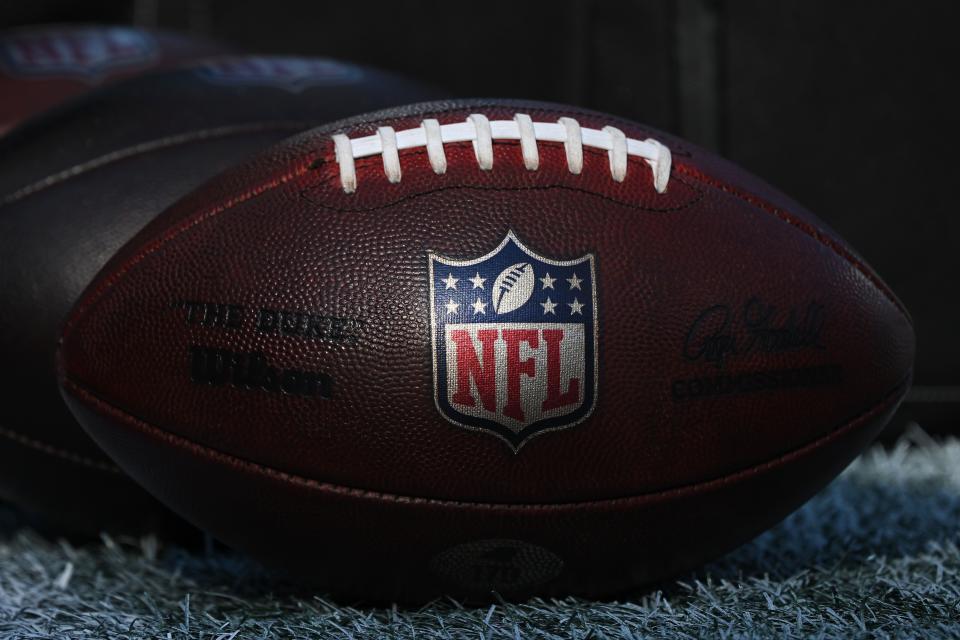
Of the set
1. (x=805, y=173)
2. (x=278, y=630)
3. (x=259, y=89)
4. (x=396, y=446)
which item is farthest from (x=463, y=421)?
(x=805, y=173)

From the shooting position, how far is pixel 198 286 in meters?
0.94

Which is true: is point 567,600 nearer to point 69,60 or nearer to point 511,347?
point 511,347

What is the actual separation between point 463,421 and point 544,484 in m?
0.09

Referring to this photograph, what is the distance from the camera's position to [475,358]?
2.89 ft

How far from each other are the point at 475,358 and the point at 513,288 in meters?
0.07

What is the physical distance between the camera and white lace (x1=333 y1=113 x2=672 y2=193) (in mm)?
951

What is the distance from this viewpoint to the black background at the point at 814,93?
1850 millimetres

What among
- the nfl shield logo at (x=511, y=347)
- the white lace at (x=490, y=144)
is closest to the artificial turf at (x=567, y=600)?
the nfl shield logo at (x=511, y=347)

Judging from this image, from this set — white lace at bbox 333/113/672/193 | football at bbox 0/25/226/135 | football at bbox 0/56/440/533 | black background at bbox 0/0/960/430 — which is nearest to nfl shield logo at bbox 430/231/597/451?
white lace at bbox 333/113/672/193

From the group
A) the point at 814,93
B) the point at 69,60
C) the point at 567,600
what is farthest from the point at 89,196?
the point at 814,93

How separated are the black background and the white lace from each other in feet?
3.18

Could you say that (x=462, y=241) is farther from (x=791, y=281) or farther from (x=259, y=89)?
(x=259, y=89)

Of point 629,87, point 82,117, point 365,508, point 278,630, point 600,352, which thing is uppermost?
point 629,87
